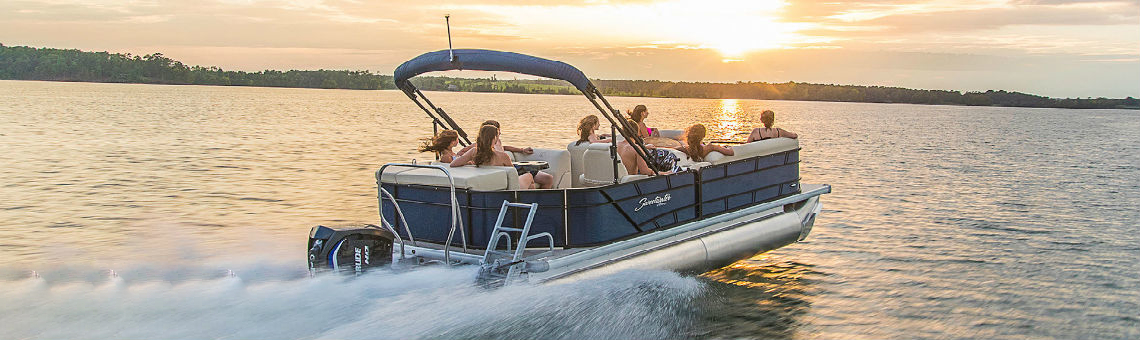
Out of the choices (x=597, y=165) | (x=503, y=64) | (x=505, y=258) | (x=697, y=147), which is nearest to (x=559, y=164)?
(x=597, y=165)

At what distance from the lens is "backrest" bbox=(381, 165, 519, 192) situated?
22.4 ft

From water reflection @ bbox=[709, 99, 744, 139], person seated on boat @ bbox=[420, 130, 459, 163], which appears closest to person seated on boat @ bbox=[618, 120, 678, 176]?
person seated on boat @ bbox=[420, 130, 459, 163]

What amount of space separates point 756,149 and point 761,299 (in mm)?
1499

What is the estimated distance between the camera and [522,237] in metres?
6.57

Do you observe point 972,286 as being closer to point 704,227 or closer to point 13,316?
point 704,227

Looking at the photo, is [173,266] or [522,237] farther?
[173,266]

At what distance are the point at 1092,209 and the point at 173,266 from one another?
566 inches

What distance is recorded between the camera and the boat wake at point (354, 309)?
605cm

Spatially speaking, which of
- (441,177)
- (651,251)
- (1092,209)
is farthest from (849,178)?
(441,177)

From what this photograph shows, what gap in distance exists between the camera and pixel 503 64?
22.7 feet

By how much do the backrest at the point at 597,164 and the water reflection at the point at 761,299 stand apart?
5.00 feet

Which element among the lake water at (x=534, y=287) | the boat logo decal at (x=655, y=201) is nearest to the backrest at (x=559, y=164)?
the boat logo decal at (x=655, y=201)

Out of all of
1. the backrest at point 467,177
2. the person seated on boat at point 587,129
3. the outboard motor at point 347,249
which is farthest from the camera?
the person seated on boat at point 587,129

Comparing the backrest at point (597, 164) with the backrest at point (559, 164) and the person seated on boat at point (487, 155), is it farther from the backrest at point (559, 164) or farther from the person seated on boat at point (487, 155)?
the person seated on boat at point (487, 155)
